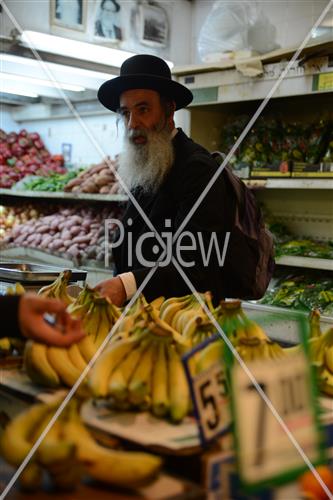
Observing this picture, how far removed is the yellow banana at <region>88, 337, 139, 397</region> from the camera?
4.37 feet

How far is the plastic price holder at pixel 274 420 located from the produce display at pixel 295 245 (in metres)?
3.00

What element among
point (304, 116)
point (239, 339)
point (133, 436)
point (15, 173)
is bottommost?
point (133, 436)

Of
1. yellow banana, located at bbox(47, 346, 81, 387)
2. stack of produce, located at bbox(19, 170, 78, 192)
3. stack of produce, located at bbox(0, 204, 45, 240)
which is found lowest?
yellow banana, located at bbox(47, 346, 81, 387)

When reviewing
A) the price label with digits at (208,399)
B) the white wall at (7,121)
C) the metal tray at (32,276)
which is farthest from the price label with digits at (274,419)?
the white wall at (7,121)

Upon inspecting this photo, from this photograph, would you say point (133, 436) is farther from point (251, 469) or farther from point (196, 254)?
point (196, 254)

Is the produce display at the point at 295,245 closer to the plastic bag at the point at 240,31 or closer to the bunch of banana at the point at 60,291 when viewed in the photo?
the plastic bag at the point at 240,31

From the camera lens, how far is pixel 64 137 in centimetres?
694

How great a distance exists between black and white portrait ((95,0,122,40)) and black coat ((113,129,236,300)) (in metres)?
2.83

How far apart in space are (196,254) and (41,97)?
449 centimetres

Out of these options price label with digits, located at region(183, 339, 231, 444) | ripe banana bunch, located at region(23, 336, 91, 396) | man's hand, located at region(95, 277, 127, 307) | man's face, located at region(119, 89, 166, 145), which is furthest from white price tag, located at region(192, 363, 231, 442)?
man's face, located at region(119, 89, 166, 145)

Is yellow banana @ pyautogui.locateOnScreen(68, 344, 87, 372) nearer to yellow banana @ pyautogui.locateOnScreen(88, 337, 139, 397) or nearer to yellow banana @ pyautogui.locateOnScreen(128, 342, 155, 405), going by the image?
yellow banana @ pyautogui.locateOnScreen(88, 337, 139, 397)

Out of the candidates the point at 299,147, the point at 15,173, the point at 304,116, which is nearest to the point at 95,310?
the point at 299,147

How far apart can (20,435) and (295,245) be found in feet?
11.0

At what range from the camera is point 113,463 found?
1.08 m
